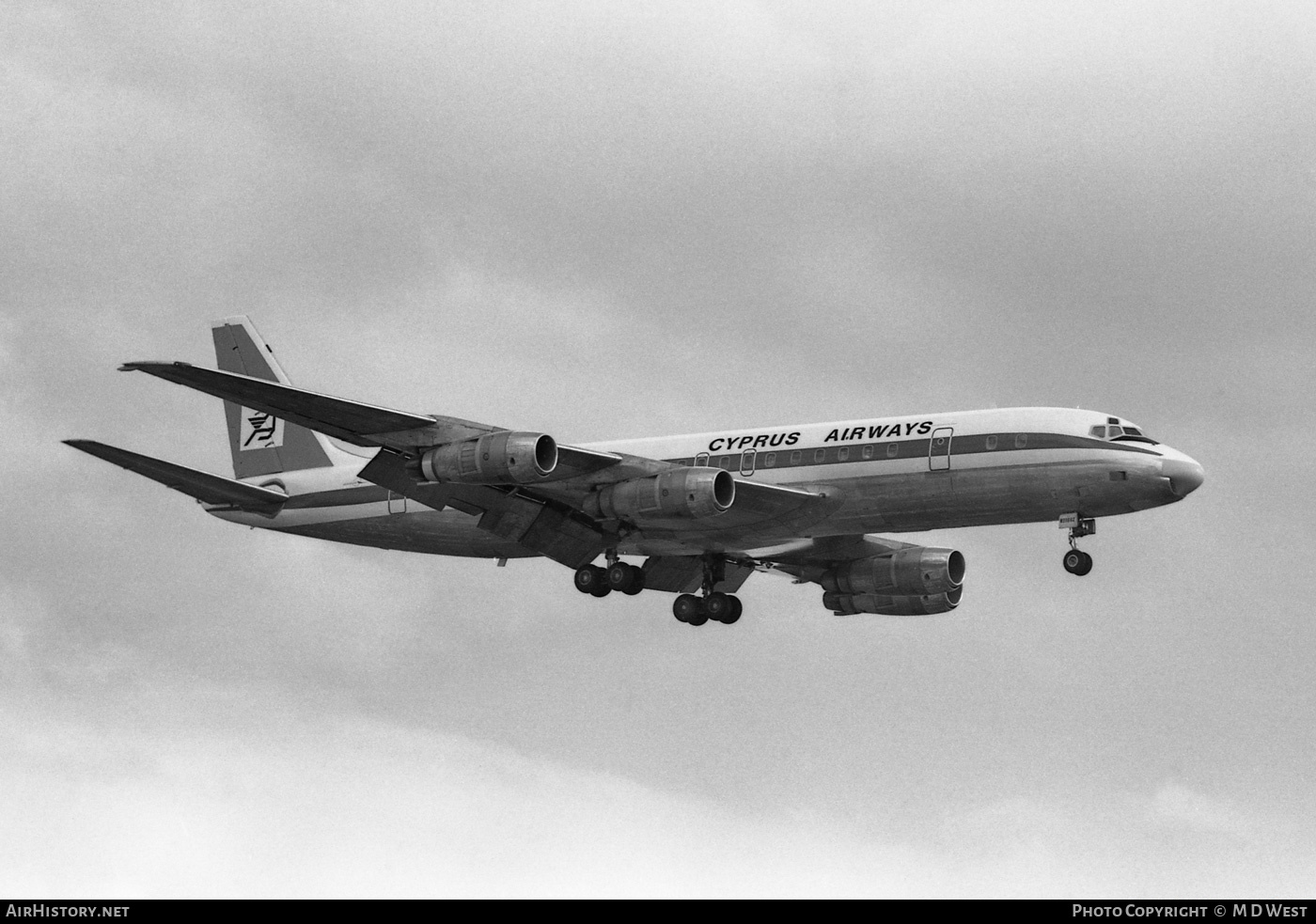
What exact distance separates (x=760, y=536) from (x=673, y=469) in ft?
15.1

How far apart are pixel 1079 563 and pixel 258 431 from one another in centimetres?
2908

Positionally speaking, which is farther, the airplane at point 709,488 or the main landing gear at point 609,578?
the main landing gear at point 609,578

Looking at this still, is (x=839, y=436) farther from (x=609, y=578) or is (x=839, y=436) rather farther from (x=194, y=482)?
(x=194, y=482)

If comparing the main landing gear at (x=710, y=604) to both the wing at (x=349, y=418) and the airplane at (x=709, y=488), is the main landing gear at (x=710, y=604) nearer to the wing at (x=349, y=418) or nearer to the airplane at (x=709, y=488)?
the airplane at (x=709, y=488)

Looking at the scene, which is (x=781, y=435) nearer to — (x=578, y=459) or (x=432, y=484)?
(x=578, y=459)

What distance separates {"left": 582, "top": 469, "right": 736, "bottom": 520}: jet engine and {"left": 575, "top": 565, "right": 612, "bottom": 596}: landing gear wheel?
4.10 meters

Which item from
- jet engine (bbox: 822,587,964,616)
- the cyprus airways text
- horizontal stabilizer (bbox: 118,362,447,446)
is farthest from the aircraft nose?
horizontal stabilizer (bbox: 118,362,447,446)

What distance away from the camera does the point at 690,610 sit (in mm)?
57469

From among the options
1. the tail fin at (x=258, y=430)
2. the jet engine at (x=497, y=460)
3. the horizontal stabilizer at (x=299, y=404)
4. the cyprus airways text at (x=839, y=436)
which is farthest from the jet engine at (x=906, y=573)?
the tail fin at (x=258, y=430)

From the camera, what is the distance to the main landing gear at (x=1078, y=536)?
1950 inches

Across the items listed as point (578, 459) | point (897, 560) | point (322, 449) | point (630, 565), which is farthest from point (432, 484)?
A: point (897, 560)

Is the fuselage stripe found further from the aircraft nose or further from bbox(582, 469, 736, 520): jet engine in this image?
bbox(582, 469, 736, 520): jet engine

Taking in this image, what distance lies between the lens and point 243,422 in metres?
63.5

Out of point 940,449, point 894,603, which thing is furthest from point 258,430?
point 940,449
